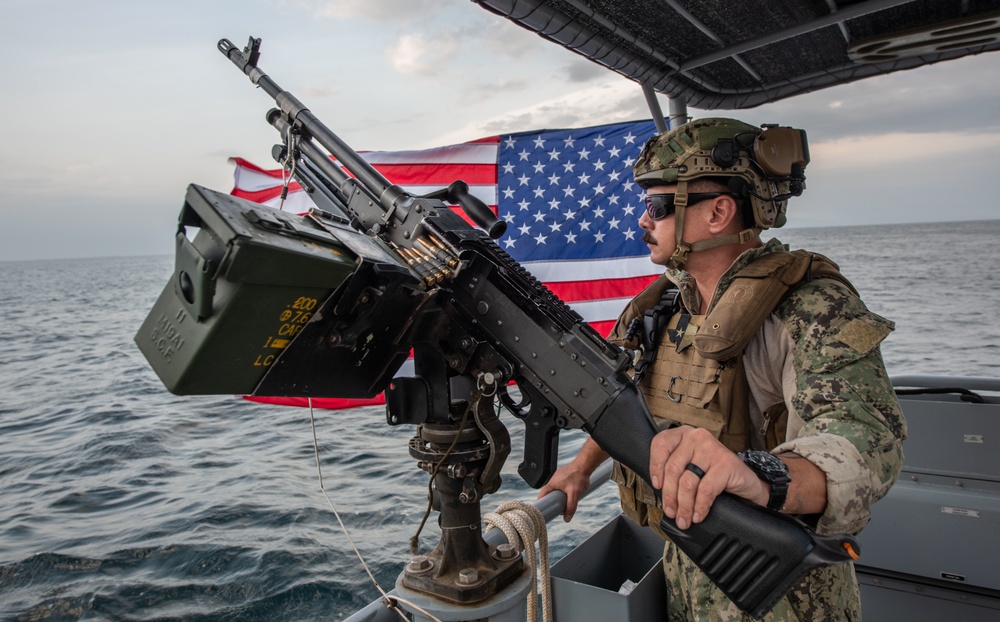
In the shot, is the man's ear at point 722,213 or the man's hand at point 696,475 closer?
the man's hand at point 696,475

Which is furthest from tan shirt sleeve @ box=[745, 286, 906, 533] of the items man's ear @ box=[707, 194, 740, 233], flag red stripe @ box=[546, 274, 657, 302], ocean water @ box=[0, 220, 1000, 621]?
ocean water @ box=[0, 220, 1000, 621]

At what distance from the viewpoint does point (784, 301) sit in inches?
87.3

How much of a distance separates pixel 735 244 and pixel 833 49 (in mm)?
2082

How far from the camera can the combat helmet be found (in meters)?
2.43

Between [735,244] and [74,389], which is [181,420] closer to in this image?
[74,389]

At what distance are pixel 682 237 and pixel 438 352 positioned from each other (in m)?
1.00

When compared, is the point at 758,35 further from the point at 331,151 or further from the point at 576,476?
the point at 576,476

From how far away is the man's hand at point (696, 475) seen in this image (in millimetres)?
1507

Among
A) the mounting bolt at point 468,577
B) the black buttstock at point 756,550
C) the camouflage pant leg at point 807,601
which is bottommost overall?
the camouflage pant leg at point 807,601

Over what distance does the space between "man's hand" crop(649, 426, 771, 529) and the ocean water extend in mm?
5836

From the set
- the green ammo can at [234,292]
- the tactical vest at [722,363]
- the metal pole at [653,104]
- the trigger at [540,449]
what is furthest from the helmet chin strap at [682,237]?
the metal pole at [653,104]

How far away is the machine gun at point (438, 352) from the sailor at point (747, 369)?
16 cm

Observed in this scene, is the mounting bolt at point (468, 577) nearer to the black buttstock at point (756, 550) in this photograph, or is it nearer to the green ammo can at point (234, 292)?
the black buttstock at point (756, 550)

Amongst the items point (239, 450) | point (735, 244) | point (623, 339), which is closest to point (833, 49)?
point (735, 244)
